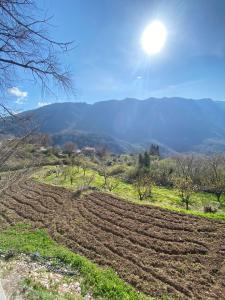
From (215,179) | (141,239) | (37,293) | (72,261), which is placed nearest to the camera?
(37,293)

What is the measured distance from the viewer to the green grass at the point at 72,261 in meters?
12.5

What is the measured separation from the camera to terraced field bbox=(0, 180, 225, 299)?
46.0ft

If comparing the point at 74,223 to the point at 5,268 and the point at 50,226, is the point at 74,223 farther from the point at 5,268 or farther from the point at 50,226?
the point at 5,268

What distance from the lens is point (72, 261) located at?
15320 millimetres

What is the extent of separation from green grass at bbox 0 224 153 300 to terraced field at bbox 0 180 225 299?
26.6 inches

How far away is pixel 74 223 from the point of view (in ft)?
74.2

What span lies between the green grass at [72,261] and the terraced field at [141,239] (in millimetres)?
676

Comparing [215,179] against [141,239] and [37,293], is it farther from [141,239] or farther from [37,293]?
[37,293]

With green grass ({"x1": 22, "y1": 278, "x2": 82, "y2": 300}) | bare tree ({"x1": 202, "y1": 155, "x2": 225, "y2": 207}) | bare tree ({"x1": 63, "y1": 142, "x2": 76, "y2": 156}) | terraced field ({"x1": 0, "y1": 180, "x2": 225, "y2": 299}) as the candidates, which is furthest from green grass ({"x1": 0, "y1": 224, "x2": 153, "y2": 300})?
bare tree ({"x1": 63, "y1": 142, "x2": 76, "y2": 156})

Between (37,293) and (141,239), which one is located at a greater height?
(37,293)

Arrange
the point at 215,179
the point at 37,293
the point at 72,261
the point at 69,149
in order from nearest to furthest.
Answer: the point at 37,293, the point at 72,261, the point at 215,179, the point at 69,149

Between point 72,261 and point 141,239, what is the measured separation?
15.8 ft

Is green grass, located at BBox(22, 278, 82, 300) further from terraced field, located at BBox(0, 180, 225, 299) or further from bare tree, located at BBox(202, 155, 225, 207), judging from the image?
bare tree, located at BBox(202, 155, 225, 207)

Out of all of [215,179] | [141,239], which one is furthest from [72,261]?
Answer: [215,179]
